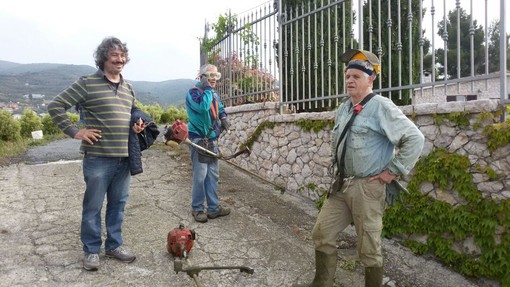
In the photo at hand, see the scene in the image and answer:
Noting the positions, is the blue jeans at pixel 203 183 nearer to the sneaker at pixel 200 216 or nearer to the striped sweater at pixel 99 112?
the sneaker at pixel 200 216

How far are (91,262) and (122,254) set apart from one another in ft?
0.96

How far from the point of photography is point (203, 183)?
4.56 metres

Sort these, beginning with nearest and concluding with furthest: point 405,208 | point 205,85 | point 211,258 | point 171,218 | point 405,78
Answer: point 211,258
point 405,208
point 205,85
point 171,218
point 405,78

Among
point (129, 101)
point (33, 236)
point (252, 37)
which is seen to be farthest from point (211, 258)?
point (252, 37)

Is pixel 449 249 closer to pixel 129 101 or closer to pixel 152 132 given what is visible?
pixel 152 132

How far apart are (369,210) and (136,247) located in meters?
2.53

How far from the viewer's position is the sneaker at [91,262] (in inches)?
132

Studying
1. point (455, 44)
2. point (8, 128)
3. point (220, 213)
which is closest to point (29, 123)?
point (8, 128)

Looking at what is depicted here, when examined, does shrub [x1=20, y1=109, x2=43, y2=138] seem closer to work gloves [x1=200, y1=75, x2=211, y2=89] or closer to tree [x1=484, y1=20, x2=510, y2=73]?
work gloves [x1=200, y1=75, x2=211, y2=89]

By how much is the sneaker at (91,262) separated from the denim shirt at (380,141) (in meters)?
2.36

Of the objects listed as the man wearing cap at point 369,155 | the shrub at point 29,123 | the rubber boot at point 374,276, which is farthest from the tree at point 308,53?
the shrub at point 29,123

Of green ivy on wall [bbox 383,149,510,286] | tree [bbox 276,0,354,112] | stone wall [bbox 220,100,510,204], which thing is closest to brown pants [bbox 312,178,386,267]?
green ivy on wall [bbox 383,149,510,286]

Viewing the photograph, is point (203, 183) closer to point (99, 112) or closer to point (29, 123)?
point (99, 112)

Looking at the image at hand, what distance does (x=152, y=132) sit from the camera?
367 cm
